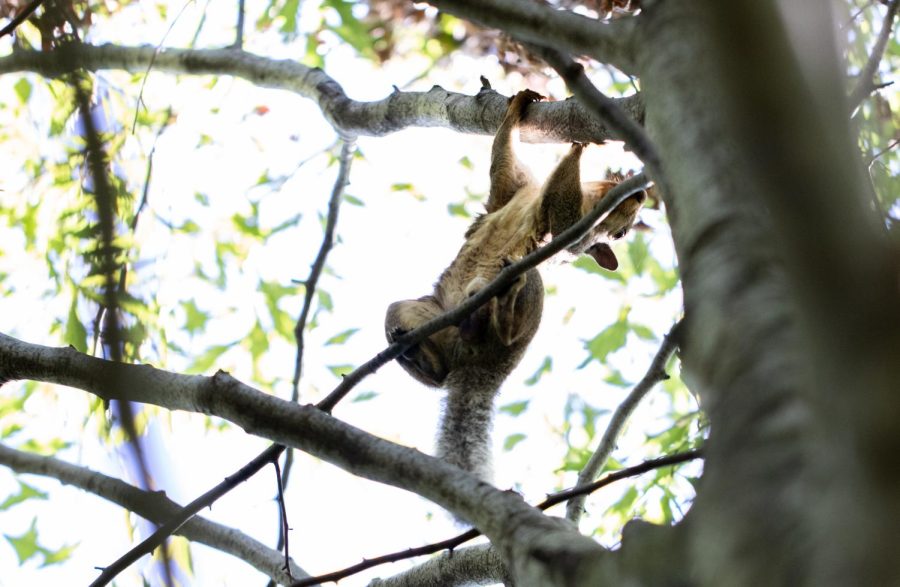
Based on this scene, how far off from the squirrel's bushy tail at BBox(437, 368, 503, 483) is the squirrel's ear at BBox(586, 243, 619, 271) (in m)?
1.09

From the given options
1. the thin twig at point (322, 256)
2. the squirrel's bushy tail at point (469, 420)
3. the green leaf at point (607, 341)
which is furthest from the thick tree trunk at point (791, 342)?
the green leaf at point (607, 341)

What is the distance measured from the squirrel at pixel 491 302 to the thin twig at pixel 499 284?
142 cm

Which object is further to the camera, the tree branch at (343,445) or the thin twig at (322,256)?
the thin twig at (322,256)

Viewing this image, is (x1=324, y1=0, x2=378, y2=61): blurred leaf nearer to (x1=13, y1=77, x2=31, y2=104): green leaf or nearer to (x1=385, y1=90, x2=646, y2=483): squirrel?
(x1=385, y1=90, x2=646, y2=483): squirrel

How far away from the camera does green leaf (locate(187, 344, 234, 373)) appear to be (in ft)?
19.4

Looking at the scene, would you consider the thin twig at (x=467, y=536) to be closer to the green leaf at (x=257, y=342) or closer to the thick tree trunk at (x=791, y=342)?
the thick tree trunk at (x=791, y=342)

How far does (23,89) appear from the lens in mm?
5672

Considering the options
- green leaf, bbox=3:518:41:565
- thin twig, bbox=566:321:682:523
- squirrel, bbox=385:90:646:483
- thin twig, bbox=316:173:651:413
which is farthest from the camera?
green leaf, bbox=3:518:41:565

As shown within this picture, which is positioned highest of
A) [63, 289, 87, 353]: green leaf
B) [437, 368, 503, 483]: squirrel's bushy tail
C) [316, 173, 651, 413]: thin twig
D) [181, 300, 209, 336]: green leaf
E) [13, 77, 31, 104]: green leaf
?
[13, 77, 31, 104]: green leaf

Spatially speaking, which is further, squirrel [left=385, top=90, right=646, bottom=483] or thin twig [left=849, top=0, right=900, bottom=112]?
squirrel [left=385, top=90, right=646, bottom=483]

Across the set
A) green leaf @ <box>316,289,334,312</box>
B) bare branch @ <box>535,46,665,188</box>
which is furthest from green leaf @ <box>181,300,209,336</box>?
bare branch @ <box>535,46,665,188</box>

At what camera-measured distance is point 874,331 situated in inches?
24.8

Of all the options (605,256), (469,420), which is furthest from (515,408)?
(469,420)

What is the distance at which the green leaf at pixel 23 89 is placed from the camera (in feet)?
18.2
